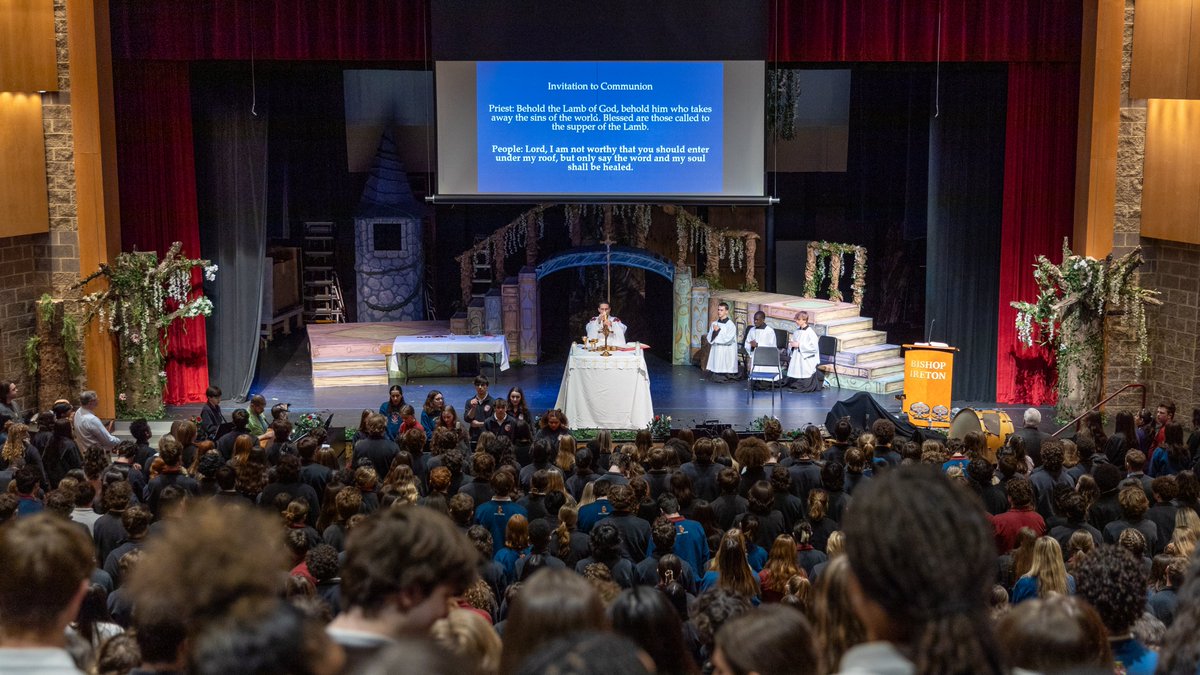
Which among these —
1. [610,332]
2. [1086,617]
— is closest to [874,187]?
[610,332]

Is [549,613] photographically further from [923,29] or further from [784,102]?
[784,102]

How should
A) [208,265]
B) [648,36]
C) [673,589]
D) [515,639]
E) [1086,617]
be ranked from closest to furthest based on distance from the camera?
[515,639], [1086,617], [673,589], [648,36], [208,265]

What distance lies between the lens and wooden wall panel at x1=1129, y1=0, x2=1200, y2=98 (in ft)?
41.8

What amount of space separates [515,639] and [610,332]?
11.4 meters

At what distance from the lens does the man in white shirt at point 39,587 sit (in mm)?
2783

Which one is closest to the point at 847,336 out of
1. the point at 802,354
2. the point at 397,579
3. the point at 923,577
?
the point at 802,354

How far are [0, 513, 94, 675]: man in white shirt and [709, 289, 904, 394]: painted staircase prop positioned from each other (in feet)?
46.6

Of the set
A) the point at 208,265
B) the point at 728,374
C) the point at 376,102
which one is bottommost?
the point at 728,374

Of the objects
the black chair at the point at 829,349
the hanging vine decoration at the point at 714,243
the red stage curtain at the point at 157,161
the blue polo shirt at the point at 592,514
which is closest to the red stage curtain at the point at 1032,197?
the black chair at the point at 829,349

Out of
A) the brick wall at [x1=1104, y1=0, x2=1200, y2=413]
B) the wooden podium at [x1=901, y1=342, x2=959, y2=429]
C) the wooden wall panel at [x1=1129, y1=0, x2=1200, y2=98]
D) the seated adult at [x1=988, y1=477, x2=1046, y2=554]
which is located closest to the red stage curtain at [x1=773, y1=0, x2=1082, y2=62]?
the brick wall at [x1=1104, y1=0, x2=1200, y2=413]

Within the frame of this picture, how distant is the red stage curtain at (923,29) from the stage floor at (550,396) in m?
3.83

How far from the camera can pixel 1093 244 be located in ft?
47.3

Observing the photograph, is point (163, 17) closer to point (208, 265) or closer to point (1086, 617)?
point (208, 265)

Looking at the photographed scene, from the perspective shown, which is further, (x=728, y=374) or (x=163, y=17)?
(x=728, y=374)
